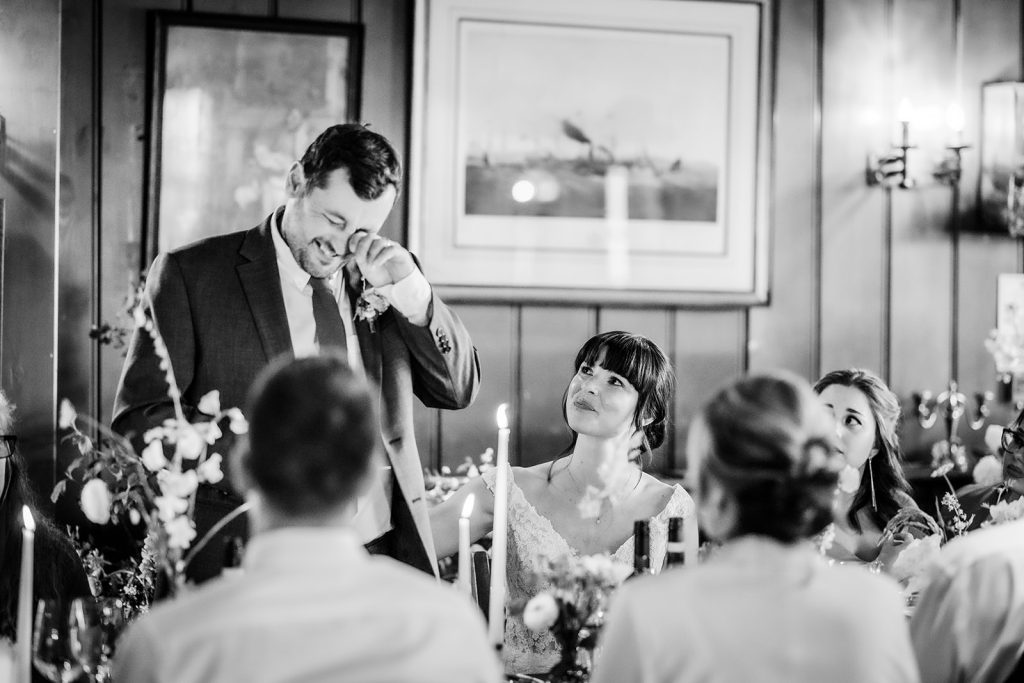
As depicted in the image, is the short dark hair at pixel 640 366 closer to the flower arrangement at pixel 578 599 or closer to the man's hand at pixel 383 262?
the man's hand at pixel 383 262

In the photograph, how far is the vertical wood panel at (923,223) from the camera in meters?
4.09

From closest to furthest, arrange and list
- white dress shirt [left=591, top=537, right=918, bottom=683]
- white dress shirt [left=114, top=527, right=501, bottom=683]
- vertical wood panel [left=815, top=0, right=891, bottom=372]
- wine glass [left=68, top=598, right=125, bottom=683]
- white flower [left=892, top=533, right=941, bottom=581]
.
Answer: white dress shirt [left=114, top=527, right=501, bottom=683] < white dress shirt [left=591, top=537, right=918, bottom=683] < wine glass [left=68, top=598, right=125, bottom=683] < white flower [left=892, top=533, right=941, bottom=581] < vertical wood panel [left=815, top=0, right=891, bottom=372]

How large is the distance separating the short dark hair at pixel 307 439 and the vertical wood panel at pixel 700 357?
9.23ft

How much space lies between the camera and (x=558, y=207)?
3799mm

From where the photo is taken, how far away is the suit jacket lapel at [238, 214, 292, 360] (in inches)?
86.6

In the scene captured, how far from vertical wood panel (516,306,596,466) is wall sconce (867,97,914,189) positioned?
1152 mm

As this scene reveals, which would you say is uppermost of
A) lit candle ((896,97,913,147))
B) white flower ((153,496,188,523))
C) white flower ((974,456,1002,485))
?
lit candle ((896,97,913,147))

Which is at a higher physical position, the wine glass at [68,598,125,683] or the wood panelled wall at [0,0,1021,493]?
the wood panelled wall at [0,0,1021,493]

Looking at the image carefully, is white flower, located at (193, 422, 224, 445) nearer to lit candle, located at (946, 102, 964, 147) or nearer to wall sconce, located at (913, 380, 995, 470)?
wall sconce, located at (913, 380, 995, 470)

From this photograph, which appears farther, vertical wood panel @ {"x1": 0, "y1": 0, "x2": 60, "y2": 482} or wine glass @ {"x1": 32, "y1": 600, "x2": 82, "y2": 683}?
vertical wood panel @ {"x1": 0, "y1": 0, "x2": 60, "y2": 482}

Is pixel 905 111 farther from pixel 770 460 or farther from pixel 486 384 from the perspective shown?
pixel 770 460

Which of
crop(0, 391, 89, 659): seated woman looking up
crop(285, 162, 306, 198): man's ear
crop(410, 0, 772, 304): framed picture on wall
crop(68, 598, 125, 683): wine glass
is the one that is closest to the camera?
crop(68, 598, 125, 683): wine glass

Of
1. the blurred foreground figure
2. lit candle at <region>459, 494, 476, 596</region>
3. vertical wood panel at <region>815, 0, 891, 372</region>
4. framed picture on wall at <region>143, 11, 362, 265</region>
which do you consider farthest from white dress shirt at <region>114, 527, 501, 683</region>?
vertical wood panel at <region>815, 0, 891, 372</region>

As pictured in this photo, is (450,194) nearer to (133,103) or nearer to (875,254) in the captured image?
(133,103)
